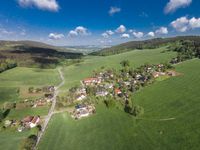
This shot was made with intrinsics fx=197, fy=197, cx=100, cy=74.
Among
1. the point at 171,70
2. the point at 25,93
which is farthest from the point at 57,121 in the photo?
the point at 171,70

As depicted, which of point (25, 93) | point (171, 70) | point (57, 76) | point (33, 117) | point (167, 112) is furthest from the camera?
point (57, 76)

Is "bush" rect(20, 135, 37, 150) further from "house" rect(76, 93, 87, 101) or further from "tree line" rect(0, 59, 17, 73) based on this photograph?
"tree line" rect(0, 59, 17, 73)

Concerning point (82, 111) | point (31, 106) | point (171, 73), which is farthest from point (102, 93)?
point (171, 73)

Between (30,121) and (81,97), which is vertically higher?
(81,97)

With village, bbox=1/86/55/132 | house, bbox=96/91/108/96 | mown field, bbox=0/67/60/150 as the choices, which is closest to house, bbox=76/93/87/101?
house, bbox=96/91/108/96

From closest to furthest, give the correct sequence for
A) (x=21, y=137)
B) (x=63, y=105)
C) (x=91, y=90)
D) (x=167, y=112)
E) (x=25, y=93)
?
(x=21, y=137) → (x=167, y=112) → (x=63, y=105) → (x=91, y=90) → (x=25, y=93)

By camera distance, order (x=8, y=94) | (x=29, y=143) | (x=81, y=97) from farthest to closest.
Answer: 1. (x=8, y=94)
2. (x=81, y=97)
3. (x=29, y=143)

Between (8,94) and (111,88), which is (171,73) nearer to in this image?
(111,88)

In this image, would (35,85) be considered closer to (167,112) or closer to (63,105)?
(63,105)
